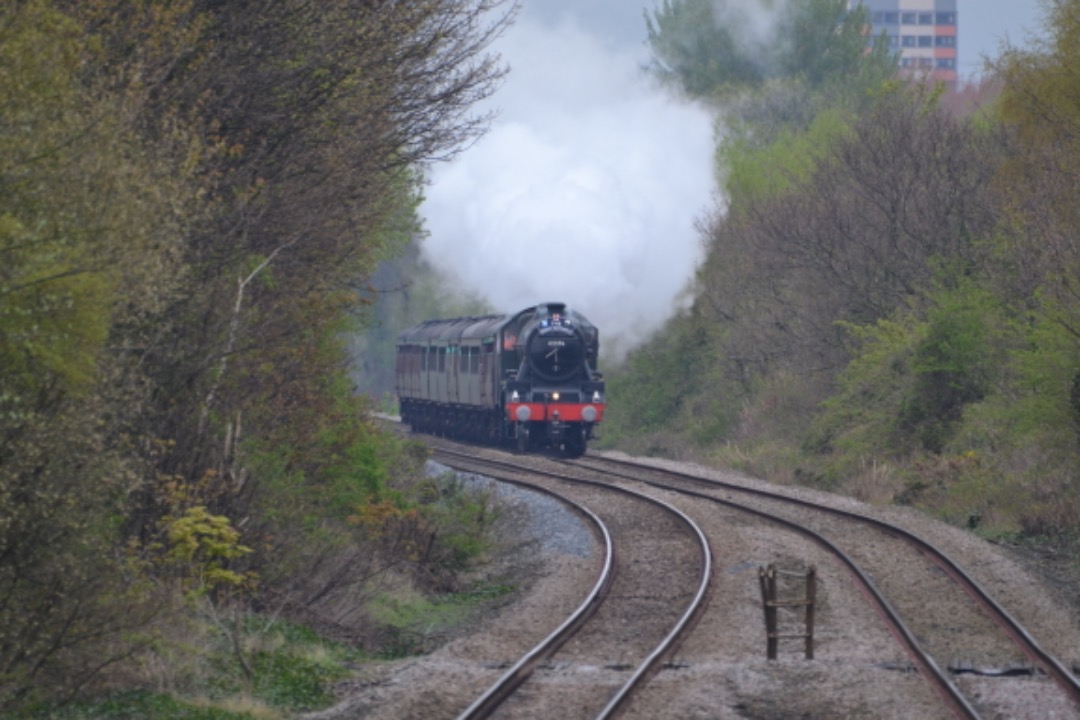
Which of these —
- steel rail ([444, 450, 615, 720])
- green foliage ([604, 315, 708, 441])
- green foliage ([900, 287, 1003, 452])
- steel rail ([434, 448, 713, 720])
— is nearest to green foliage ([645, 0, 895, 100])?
green foliage ([604, 315, 708, 441])

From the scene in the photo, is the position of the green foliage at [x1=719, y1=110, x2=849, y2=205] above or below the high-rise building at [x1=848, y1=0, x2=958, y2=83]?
below

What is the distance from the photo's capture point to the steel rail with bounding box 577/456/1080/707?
11573mm

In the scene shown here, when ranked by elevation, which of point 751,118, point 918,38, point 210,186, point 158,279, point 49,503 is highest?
point 918,38

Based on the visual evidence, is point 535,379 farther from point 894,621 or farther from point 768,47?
point 768,47

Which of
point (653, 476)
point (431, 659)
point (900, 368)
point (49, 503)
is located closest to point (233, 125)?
point (431, 659)

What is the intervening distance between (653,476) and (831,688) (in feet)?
63.0

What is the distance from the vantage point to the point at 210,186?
15.6 meters

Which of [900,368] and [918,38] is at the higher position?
[918,38]

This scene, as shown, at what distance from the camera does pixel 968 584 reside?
16.3 meters

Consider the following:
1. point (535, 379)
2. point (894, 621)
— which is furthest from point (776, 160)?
point (894, 621)

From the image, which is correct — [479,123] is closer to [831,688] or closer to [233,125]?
[233,125]

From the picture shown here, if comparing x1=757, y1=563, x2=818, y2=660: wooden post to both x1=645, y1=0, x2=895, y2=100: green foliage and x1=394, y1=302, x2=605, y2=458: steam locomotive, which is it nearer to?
x1=394, y1=302, x2=605, y2=458: steam locomotive

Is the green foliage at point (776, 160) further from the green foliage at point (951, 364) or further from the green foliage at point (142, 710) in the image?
the green foliage at point (142, 710)

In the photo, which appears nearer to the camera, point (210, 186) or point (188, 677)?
point (188, 677)
